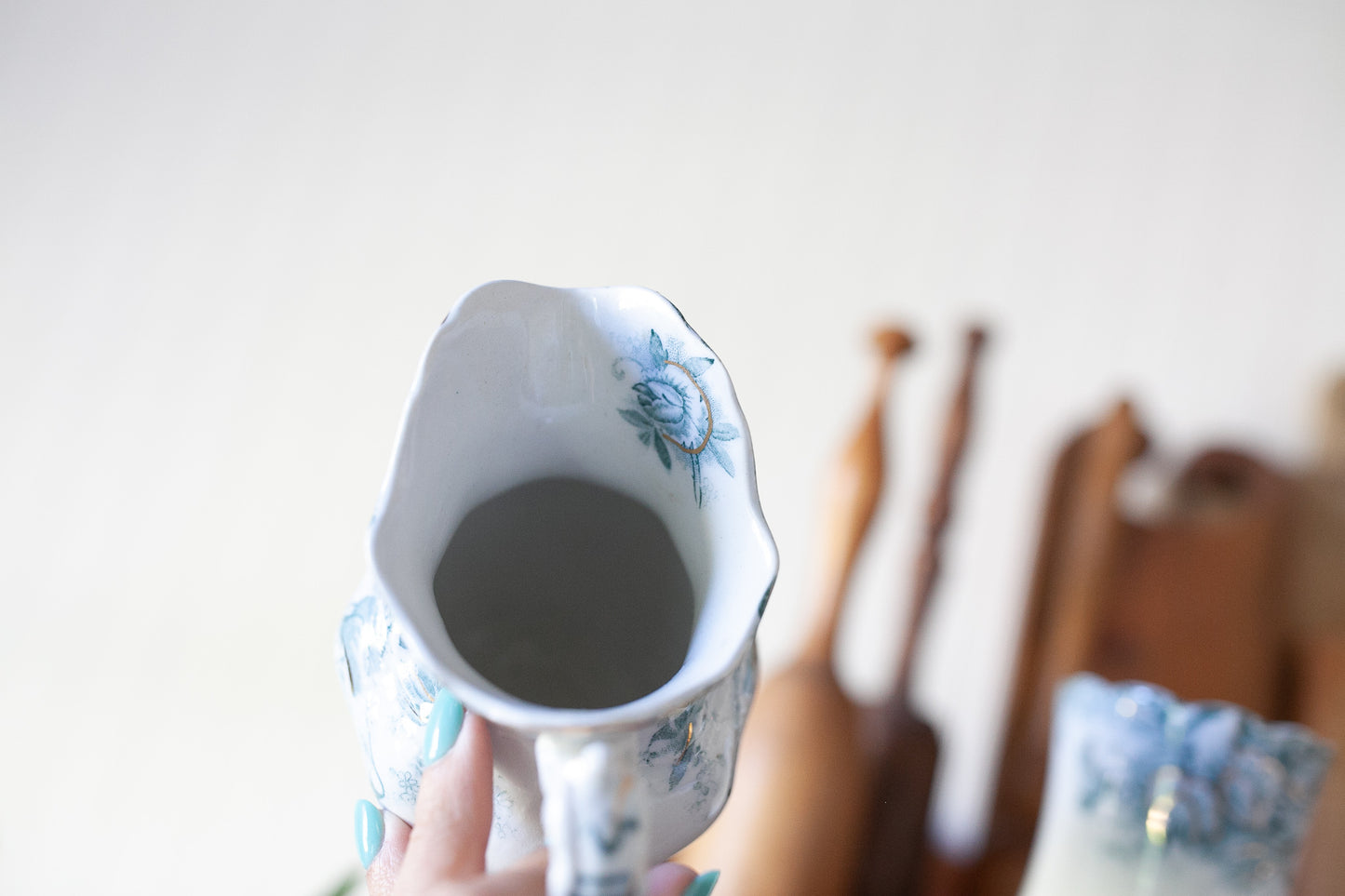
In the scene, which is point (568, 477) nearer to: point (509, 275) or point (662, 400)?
point (662, 400)

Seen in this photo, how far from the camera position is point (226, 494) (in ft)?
2.15

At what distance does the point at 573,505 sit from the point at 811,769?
0.95 ft

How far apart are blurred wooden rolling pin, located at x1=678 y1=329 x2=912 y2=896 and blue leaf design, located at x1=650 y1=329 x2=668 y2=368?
0.99 ft

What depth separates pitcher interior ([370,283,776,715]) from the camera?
233 mm

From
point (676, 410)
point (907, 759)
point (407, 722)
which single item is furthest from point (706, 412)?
point (907, 759)

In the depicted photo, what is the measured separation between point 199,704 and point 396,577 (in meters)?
0.49

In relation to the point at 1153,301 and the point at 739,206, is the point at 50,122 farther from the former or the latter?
the point at 1153,301

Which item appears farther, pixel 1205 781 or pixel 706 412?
pixel 1205 781

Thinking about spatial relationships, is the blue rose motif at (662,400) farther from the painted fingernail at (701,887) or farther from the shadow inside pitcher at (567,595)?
the painted fingernail at (701,887)

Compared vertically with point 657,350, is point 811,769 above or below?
below

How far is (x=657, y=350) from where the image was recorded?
0.26 m

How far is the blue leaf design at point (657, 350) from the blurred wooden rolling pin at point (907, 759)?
41 centimetres

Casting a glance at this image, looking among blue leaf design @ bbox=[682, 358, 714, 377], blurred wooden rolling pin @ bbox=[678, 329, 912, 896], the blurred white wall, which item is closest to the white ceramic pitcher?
→ blue leaf design @ bbox=[682, 358, 714, 377]

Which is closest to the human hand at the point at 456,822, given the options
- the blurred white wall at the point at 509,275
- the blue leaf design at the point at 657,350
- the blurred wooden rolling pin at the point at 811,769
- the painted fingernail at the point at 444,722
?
the painted fingernail at the point at 444,722
